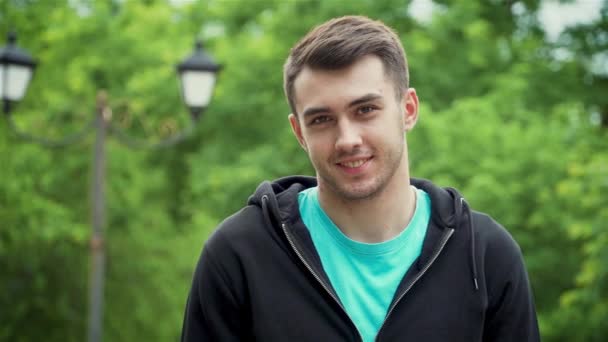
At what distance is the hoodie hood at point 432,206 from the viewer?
273 cm

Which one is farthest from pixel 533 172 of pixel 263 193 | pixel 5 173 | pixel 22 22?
pixel 263 193

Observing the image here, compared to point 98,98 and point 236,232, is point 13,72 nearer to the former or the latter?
point 98,98

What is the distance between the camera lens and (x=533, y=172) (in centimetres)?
1362

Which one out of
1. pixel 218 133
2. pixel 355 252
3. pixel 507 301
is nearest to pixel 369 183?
→ pixel 355 252

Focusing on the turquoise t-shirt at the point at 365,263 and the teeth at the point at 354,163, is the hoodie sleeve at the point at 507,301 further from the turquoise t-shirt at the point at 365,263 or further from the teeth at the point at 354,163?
the teeth at the point at 354,163

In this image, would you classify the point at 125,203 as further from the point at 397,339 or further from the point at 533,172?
the point at 397,339

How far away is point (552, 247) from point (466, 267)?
37.9 feet

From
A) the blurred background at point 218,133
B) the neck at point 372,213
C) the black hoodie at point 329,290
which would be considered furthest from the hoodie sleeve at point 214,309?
the blurred background at point 218,133

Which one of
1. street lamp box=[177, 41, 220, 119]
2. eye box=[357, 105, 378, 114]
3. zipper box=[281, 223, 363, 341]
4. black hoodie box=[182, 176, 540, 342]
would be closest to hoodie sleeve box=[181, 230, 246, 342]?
black hoodie box=[182, 176, 540, 342]

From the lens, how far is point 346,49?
264 cm

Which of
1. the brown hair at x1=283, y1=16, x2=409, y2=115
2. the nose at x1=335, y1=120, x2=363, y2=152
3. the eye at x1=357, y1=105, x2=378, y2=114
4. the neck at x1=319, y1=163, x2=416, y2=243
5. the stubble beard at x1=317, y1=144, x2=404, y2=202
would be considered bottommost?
the neck at x1=319, y1=163, x2=416, y2=243

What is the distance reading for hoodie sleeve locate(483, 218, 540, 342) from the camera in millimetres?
2650

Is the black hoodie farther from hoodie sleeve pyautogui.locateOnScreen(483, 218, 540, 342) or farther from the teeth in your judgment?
the teeth

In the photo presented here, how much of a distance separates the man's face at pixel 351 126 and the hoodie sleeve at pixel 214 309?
41cm
